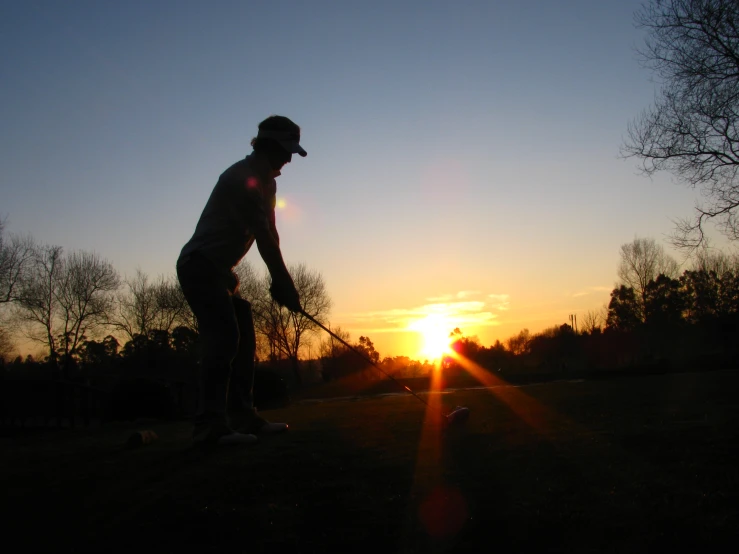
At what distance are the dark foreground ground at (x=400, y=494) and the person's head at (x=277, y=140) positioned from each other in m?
2.04

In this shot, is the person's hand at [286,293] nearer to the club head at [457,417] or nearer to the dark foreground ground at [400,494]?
the dark foreground ground at [400,494]

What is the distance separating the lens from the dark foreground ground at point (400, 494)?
1.82m

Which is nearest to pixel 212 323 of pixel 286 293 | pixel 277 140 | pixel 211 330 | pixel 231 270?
pixel 211 330

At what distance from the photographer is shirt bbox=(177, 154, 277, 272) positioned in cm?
385

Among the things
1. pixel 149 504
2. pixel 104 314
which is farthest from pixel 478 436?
pixel 104 314

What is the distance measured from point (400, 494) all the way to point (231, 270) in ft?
7.39

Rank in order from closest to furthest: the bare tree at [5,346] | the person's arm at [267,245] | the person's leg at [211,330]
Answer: the person's leg at [211,330], the person's arm at [267,245], the bare tree at [5,346]

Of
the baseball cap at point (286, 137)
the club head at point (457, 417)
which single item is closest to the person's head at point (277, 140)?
the baseball cap at point (286, 137)

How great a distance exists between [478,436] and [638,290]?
7181 centimetres

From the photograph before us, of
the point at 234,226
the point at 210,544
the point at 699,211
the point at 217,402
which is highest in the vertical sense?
the point at 699,211

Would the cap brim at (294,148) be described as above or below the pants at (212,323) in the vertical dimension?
above

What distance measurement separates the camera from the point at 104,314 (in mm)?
59438

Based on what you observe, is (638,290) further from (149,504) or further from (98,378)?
(149,504)

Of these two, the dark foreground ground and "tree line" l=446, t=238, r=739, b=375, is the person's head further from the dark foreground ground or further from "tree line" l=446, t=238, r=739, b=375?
"tree line" l=446, t=238, r=739, b=375
